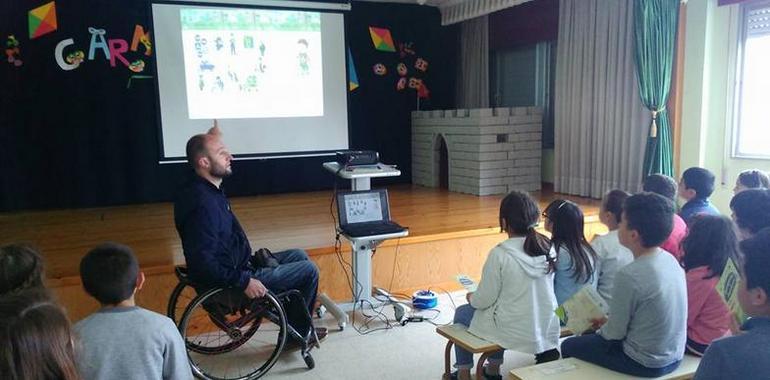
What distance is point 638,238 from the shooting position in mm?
1904

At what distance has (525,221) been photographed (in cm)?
221

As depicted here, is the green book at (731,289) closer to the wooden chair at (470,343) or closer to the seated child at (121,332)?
the wooden chair at (470,343)

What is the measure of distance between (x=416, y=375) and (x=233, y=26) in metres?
3.74

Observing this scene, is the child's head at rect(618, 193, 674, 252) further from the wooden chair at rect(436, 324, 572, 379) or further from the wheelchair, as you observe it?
the wheelchair

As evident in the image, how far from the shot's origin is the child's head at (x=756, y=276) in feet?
4.01

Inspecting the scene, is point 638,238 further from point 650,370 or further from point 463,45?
point 463,45

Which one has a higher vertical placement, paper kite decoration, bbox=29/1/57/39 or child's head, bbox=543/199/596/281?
paper kite decoration, bbox=29/1/57/39

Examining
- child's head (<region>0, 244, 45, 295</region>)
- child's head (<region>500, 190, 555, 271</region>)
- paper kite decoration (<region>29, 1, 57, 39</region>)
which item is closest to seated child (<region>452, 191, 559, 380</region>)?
child's head (<region>500, 190, 555, 271</region>)

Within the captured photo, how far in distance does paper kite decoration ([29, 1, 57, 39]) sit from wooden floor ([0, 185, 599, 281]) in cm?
169

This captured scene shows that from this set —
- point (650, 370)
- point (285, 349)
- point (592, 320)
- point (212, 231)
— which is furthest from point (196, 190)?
point (650, 370)

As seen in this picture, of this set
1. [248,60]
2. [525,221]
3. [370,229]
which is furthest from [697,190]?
[248,60]

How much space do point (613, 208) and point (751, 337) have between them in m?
1.41

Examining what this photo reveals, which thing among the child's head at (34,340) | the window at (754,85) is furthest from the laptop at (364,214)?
the window at (754,85)

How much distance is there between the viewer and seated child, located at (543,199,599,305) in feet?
7.71
